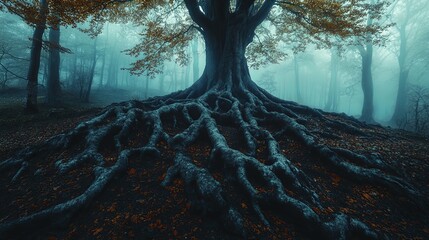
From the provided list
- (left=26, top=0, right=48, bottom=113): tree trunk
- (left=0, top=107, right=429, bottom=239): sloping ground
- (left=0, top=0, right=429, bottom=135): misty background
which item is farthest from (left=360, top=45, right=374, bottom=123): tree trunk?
(left=26, top=0, right=48, bottom=113): tree trunk

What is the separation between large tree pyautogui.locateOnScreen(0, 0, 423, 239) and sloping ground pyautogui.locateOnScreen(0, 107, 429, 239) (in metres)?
0.08

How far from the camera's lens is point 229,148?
3.45 meters

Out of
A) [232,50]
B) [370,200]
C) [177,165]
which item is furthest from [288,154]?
[232,50]

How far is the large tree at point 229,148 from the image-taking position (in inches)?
92.7

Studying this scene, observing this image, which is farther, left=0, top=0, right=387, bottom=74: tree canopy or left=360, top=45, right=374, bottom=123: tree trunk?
left=360, top=45, right=374, bottom=123: tree trunk

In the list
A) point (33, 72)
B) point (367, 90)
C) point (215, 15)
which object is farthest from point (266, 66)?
point (33, 72)

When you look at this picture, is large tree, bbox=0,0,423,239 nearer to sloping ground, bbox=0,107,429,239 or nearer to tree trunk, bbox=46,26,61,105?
sloping ground, bbox=0,107,429,239

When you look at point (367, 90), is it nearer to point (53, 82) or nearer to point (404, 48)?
point (404, 48)

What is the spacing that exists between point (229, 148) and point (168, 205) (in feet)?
4.71

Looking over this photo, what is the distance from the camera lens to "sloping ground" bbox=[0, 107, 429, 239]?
2.14m

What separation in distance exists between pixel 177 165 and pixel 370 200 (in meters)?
3.06

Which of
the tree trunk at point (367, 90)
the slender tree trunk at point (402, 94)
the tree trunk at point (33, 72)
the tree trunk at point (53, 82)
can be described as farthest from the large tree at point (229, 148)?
the slender tree trunk at point (402, 94)

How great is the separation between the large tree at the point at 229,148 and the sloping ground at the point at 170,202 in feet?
0.28

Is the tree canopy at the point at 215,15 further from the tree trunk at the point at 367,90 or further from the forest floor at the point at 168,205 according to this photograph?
the tree trunk at the point at 367,90
